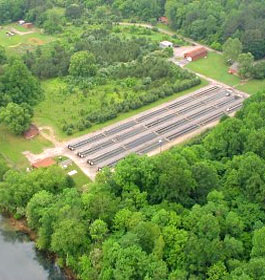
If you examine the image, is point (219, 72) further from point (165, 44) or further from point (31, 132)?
point (31, 132)

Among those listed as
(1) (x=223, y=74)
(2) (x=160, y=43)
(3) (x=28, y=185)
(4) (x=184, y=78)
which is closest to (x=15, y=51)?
(2) (x=160, y=43)

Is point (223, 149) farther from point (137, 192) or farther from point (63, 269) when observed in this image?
point (63, 269)

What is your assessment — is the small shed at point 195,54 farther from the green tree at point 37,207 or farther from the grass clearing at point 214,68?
the green tree at point 37,207

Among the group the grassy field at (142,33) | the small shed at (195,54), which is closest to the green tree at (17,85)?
the small shed at (195,54)

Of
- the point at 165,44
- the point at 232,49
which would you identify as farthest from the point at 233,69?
the point at 165,44

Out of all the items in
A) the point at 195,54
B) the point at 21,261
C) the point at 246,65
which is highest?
the point at 246,65

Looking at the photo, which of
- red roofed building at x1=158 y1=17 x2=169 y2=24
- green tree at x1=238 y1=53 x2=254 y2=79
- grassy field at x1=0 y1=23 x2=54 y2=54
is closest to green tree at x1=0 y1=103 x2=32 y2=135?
grassy field at x1=0 y1=23 x2=54 y2=54

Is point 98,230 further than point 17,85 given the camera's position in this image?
No
